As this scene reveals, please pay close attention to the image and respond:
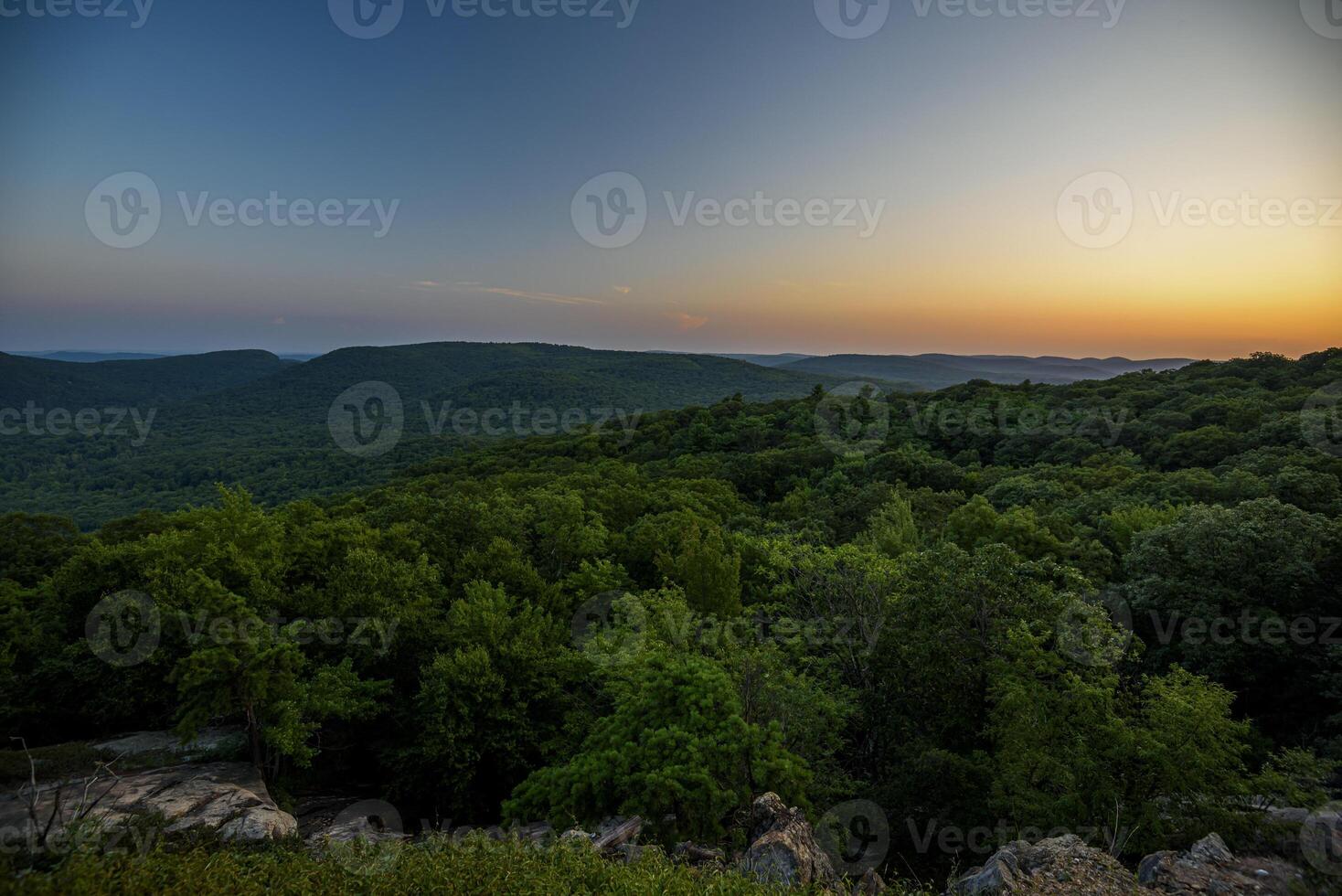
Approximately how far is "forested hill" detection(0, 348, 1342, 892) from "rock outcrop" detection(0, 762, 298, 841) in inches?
44.7

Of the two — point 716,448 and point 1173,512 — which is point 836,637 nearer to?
point 1173,512

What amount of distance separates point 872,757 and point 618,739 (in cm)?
910

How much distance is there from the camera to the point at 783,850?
388 inches

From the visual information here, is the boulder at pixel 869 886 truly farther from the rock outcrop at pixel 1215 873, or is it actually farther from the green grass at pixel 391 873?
the rock outcrop at pixel 1215 873

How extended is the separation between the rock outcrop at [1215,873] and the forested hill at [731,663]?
1.42 ft

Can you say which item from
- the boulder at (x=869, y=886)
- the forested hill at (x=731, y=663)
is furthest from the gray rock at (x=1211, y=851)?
the boulder at (x=869, y=886)

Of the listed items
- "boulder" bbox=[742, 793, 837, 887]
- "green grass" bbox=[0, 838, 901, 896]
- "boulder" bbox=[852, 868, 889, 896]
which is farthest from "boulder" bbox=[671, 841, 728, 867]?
"boulder" bbox=[852, 868, 889, 896]

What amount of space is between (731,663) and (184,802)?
12.3 m

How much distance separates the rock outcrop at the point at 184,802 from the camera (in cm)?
964

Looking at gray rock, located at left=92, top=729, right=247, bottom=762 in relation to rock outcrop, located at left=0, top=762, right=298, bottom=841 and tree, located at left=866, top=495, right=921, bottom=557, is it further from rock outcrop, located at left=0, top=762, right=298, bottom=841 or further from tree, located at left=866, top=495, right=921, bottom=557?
tree, located at left=866, top=495, right=921, bottom=557

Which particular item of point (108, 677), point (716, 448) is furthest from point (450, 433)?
point (108, 677)

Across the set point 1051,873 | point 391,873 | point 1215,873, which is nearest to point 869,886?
point 1051,873

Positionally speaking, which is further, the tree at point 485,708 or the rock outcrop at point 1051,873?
the tree at point 485,708

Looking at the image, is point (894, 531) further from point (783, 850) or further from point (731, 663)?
point (783, 850)
